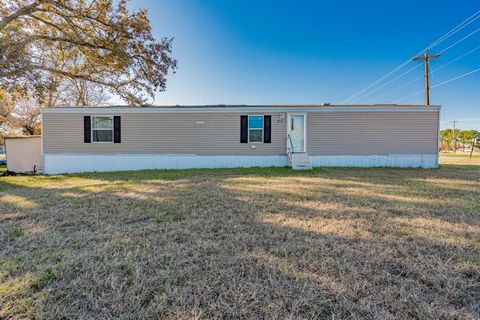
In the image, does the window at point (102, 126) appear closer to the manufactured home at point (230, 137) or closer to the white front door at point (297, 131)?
the manufactured home at point (230, 137)

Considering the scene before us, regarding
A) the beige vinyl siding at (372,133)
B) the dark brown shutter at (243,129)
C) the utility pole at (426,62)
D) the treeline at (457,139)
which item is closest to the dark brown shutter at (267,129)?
the dark brown shutter at (243,129)

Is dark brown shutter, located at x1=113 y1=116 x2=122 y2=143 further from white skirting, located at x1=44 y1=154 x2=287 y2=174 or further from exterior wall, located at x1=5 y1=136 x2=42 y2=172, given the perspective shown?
exterior wall, located at x1=5 y1=136 x2=42 y2=172

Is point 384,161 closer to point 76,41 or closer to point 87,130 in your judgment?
point 87,130

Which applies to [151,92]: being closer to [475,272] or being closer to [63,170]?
[63,170]

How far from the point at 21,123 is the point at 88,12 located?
14.4 meters

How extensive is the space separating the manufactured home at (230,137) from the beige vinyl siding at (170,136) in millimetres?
40

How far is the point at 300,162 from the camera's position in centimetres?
874

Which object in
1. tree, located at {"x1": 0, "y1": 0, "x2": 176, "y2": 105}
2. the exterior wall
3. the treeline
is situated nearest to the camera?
tree, located at {"x1": 0, "y1": 0, "x2": 176, "y2": 105}

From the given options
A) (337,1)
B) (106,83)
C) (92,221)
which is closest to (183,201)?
(92,221)

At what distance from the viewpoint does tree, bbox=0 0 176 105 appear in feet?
26.7

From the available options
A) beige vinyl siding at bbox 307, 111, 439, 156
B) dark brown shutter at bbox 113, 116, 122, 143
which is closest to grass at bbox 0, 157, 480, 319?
beige vinyl siding at bbox 307, 111, 439, 156

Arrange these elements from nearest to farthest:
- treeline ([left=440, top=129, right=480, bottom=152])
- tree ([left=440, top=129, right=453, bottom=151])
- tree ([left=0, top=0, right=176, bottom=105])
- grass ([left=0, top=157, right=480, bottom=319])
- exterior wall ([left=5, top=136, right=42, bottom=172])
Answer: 1. grass ([left=0, top=157, right=480, bottom=319])
2. tree ([left=0, top=0, right=176, bottom=105])
3. exterior wall ([left=5, top=136, right=42, bottom=172])
4. treeline ([left=440, top=129, right=480, bottom=152])
5. tree ([left=440, top=129, right=453, bottom=151])

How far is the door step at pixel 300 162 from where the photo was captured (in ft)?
28.4

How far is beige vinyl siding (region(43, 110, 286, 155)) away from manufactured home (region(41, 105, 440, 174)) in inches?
1.6
